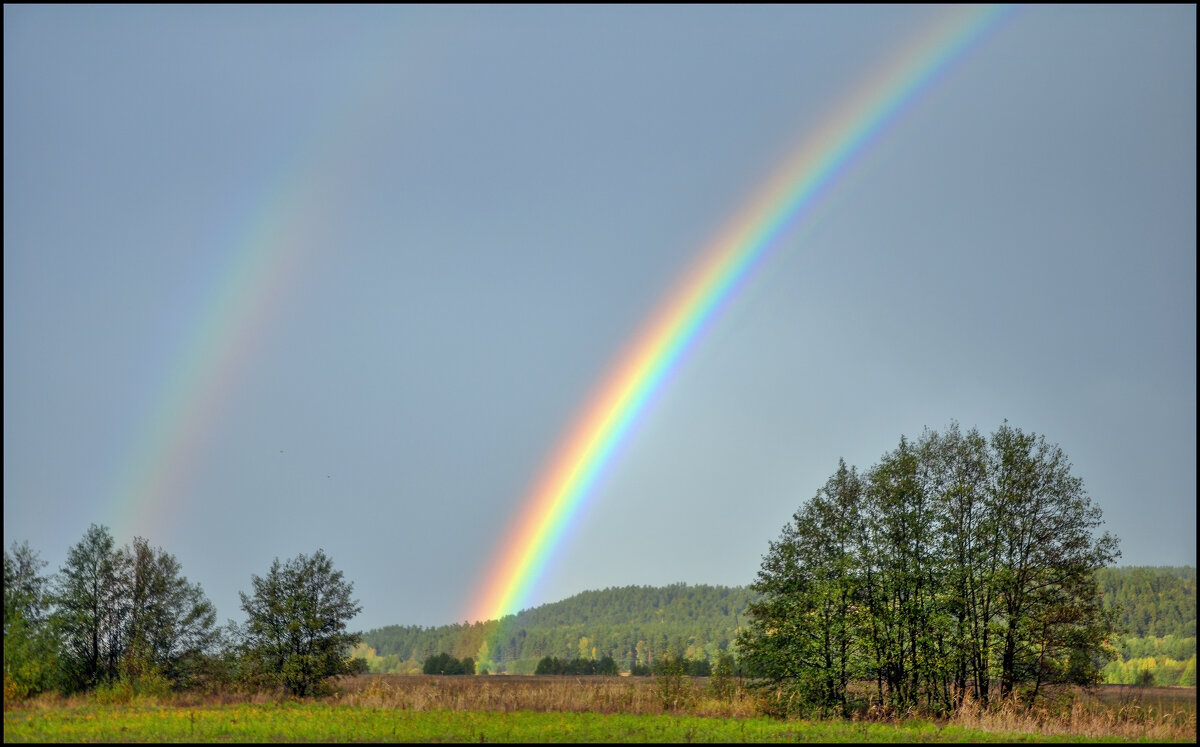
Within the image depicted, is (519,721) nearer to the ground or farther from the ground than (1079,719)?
farther from the ground

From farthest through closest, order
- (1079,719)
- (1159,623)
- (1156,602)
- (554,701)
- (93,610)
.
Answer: (1156,602)
(1159,623)
(93,610)
(554,701)
(1079,719)

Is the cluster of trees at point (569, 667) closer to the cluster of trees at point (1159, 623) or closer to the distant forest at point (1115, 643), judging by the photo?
the distant forest at point (1115, 643)

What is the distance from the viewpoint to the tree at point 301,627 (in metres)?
38.2

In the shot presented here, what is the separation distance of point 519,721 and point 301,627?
19127 mm

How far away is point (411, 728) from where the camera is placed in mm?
21688

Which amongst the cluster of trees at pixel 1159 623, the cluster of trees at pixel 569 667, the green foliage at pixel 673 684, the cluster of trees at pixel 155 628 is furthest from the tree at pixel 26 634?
the cluster of trees at pixel 1159 623

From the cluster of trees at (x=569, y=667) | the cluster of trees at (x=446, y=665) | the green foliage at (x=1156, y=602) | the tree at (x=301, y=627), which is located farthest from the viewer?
the green foliage at (x=1156, y=602)

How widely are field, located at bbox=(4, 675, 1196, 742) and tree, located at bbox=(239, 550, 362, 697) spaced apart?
264 inches

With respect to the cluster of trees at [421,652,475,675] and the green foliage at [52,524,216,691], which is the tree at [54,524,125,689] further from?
the cluster of trees at [421,652,475,675]

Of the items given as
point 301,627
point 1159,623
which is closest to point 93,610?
point 301,627

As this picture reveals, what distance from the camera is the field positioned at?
69.0ft

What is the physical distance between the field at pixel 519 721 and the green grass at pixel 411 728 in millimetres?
31

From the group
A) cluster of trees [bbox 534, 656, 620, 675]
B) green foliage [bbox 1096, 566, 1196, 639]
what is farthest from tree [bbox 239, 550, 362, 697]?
green foliage [bbox 1096, 566, 1196, 639]

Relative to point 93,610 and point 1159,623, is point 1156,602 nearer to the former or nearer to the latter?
point 1159,623
